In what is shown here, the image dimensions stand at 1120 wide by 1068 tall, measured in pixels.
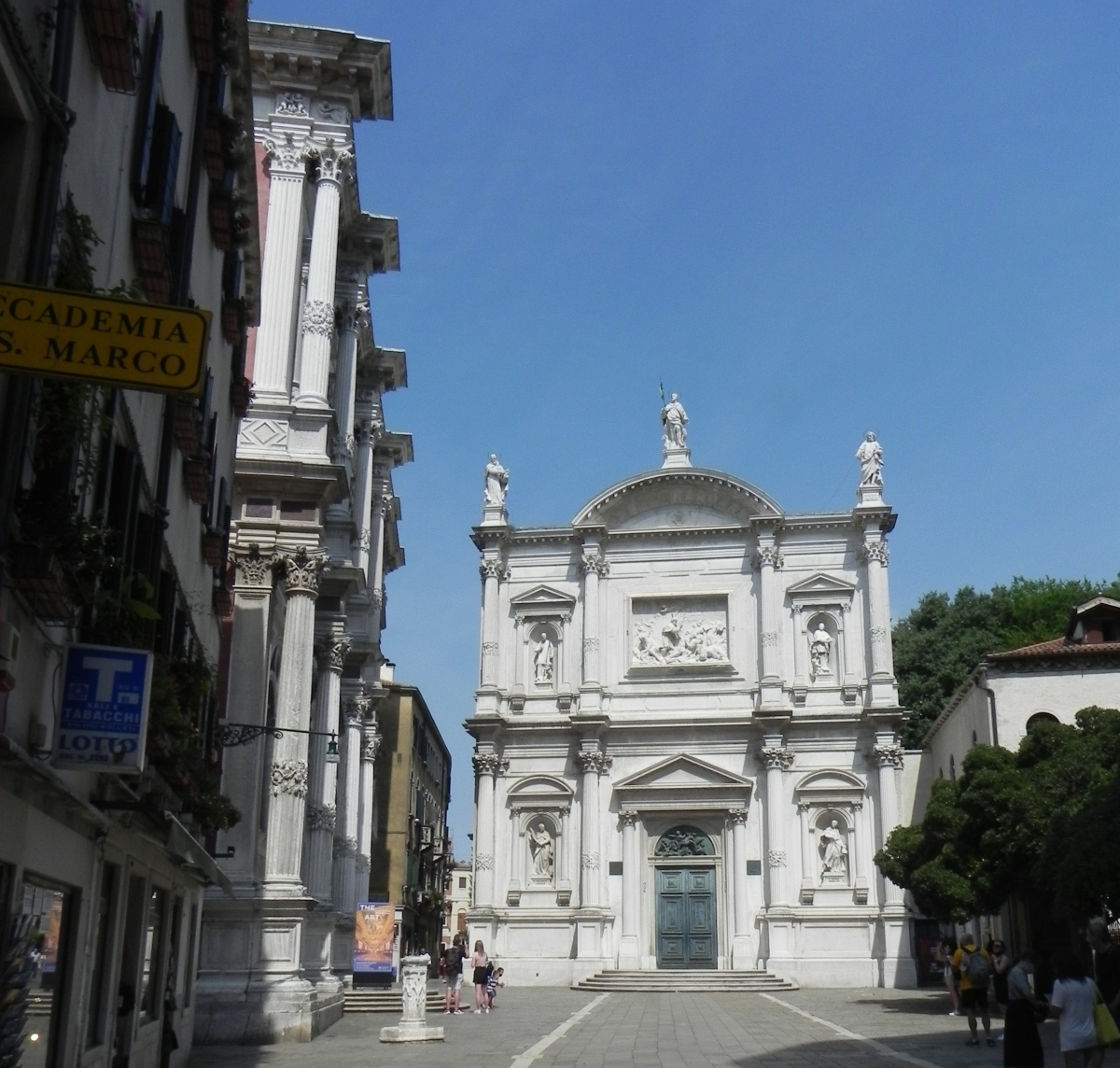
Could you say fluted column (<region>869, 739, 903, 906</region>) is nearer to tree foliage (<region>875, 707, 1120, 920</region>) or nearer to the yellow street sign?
tree foliage (<region>875, 707, 1120, 920</region>)

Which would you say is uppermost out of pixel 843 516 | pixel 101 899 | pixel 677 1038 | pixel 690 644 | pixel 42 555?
pixel 843 516

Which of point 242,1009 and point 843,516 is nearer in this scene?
point 242,1009

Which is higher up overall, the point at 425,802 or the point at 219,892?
the point at 425,802

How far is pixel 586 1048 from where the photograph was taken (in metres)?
20.4

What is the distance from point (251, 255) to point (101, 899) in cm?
1153

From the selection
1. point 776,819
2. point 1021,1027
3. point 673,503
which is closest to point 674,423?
point 673,503

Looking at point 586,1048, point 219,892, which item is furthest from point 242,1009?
point 586,1048

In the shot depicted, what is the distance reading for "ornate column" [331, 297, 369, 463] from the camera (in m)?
29.3

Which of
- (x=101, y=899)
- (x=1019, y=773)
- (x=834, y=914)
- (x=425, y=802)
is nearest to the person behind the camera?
(x=101, y=899)

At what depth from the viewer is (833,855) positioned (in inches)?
1639

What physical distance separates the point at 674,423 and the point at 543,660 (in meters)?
9.89

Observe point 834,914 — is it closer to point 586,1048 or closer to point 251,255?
point 586,1048

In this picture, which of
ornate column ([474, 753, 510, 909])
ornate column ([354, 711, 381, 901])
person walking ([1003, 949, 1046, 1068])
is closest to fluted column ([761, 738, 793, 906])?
ornate column ([474, 753, 510, 909])

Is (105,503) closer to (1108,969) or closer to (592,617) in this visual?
(1108,969)
